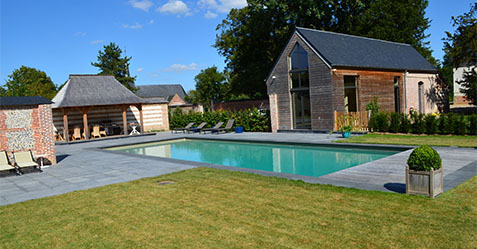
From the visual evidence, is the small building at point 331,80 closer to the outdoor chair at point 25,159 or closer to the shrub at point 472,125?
the shrub at point 472,125

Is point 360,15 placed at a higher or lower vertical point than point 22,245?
higher

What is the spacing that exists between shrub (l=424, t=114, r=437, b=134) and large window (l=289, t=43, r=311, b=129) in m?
6.37

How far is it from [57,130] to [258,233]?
2483 cm

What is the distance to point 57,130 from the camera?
2575 cm

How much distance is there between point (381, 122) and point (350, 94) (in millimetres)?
3446

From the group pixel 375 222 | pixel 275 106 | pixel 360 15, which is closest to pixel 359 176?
pixel 375 222

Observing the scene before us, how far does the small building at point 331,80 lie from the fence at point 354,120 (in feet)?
1.00

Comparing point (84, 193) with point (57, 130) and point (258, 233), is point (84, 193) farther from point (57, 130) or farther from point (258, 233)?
point (57, 130)

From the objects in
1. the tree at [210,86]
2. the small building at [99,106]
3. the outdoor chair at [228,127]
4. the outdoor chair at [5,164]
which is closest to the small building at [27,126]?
the outdoor chair at [5,164]

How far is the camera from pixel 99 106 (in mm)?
26359

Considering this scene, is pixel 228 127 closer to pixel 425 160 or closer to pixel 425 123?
pixel 425 123

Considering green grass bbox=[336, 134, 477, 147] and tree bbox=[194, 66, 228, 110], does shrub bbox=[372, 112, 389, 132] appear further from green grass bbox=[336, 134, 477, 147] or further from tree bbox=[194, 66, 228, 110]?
tree bbox=[194, 66, 228, 110]

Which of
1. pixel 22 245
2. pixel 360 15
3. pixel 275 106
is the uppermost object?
pixel 360 15

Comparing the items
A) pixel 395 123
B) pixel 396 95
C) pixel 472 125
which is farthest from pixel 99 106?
pixel 472 125
